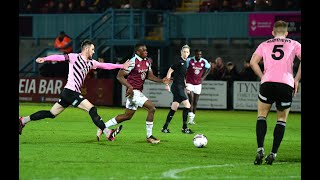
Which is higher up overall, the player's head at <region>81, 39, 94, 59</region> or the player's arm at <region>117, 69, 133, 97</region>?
the player's head at <region>81, 39, 94, 59</region>

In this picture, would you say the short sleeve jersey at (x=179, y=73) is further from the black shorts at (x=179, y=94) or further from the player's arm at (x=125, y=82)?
the player's arm at (x=125, y=82)

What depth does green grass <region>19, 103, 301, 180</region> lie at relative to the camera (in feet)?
38.5

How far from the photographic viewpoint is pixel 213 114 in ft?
94.4

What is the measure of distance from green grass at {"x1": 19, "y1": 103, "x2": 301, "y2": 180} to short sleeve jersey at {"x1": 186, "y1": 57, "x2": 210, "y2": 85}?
1.33 m

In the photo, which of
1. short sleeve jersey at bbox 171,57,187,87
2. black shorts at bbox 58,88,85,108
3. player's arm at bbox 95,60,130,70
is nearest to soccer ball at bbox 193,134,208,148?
player's arm at bbox 95,60,130,70

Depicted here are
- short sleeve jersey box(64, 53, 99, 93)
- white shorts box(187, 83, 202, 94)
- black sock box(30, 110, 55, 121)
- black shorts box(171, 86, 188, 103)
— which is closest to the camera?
short sleeve jersey box(64, 53, 99, 93)

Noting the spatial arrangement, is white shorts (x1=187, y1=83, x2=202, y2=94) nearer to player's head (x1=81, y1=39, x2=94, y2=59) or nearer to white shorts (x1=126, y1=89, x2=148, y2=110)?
white shorts (x1=126, y1=89, x2=148, y2=110)

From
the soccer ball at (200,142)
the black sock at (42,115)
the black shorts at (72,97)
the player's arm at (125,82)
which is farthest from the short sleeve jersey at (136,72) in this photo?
the soccer ball at (200,142)

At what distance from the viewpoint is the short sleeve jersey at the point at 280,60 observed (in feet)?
42.9
